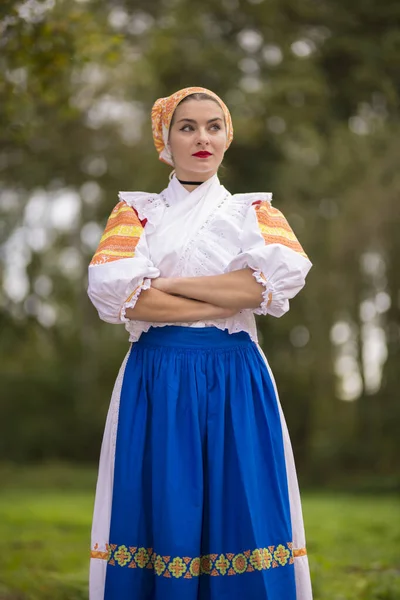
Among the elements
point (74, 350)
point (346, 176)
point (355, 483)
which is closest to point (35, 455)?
point (74, 350)

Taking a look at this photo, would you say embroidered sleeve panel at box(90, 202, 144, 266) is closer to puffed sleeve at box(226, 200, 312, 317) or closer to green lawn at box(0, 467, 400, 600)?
puffed sleeve at box(226, 200, 312, 317)

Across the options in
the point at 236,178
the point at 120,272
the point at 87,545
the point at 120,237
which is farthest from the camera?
the point at 236,178

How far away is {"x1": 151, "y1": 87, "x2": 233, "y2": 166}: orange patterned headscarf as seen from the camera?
105 inches

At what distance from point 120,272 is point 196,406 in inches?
18.1

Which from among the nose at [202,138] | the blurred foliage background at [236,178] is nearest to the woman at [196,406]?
the nose at [202,138]

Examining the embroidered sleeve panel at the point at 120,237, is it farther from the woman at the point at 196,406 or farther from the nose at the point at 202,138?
the nose at the point at 202,138

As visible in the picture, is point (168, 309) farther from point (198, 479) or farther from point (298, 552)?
point (298, 552)

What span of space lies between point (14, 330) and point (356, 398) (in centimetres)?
574

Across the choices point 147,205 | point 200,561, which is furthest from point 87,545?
point 147,205

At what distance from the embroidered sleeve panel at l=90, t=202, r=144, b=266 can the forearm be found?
168 millimetres

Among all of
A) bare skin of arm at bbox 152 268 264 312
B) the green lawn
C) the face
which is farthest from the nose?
the green lawn

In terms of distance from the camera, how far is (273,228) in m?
2.58

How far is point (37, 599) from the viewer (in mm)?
3736

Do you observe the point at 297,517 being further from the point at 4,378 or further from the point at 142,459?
the point at 4,378
